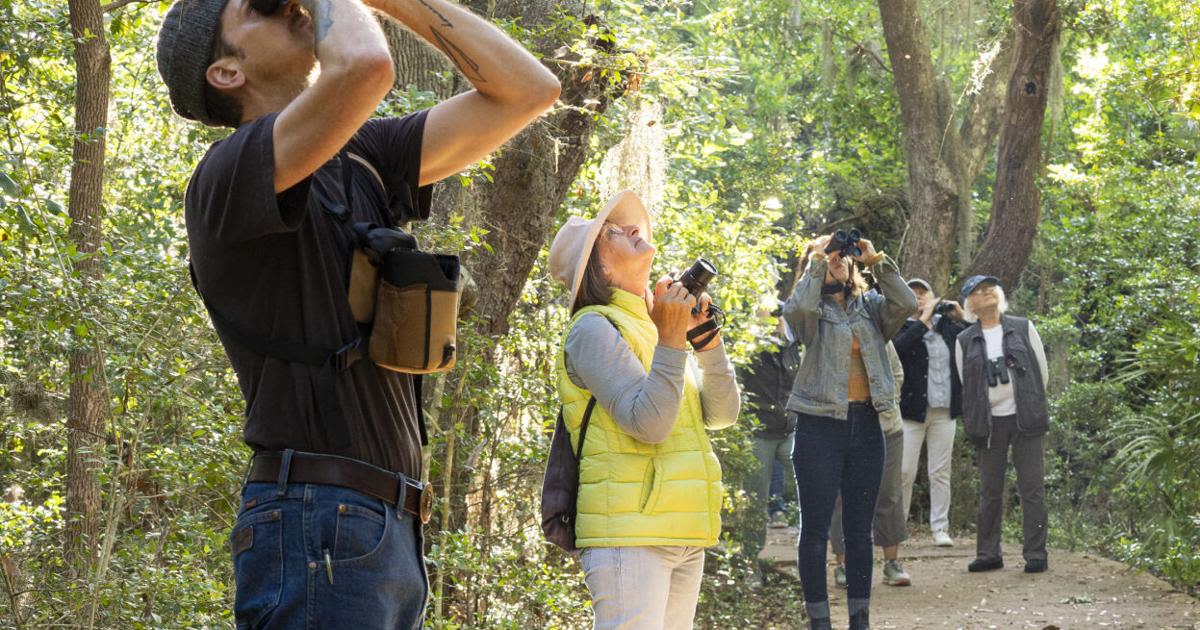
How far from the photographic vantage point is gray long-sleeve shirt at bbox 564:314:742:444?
3871 mm

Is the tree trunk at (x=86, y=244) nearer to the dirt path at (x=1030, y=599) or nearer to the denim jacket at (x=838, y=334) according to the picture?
the denim jacket at (x=838, y=334)

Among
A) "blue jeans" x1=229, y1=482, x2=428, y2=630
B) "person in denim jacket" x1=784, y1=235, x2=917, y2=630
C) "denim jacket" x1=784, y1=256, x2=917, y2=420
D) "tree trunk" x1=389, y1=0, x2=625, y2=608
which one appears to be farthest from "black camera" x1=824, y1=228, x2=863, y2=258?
"blue jeans" x1=229, y1=482, x2=428, y2=630

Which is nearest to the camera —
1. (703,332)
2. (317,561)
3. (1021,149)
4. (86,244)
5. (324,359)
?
(317,561)

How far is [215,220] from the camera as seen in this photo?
219cm

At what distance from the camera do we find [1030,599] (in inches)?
345

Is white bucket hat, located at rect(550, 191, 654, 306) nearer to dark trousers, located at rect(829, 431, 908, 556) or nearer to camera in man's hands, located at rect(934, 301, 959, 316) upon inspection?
dark trousers, located at rect(829, 431, 908, 556)

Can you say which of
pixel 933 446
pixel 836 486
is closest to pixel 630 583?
pixel 836 486

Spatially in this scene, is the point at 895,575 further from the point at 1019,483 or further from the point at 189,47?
the point at 189,47

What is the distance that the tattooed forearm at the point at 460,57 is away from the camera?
7.70 ft

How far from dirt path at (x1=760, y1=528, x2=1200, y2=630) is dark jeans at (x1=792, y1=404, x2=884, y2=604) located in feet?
4.34

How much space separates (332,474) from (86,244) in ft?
11.1

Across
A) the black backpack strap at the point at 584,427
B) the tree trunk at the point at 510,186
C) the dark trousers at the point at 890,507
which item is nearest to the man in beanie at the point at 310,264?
the black backpack strap at the point at 584,427

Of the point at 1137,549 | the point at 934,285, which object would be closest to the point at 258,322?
the point at 1137,549

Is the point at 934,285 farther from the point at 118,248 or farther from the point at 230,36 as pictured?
the point at 230,36
